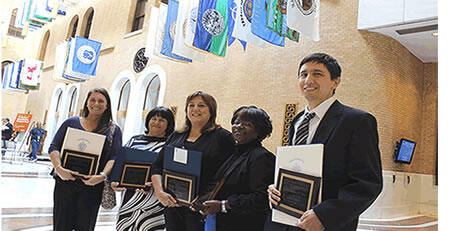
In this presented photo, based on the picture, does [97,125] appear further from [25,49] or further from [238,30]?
[25,49]

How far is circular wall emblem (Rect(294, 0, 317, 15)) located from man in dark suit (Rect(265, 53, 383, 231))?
17.9 feet

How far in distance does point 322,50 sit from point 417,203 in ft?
→ 17.0

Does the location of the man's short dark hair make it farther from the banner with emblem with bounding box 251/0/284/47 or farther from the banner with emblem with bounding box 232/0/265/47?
the banner with emblem with bounding box 232/0/265/47

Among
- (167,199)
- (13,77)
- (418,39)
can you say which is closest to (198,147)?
(167,199)

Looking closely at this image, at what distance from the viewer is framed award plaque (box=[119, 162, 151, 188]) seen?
9.53 ft

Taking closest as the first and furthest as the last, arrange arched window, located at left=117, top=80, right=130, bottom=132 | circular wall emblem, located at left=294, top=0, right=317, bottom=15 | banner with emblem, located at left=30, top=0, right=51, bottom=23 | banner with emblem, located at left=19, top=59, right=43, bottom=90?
circular wall emblem, located at left=294, top=0, right=317, bottom=15 < arched window, located at left=117, top=80, right=130, bottom=132 < banner with emblem, located at left=30, top=0, right=51, bottom=23 < banner with emblem, located at left=19, top=59, right=43, bottom=90

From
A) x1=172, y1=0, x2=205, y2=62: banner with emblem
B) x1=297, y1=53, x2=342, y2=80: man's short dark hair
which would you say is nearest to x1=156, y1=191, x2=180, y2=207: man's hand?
x1=297, y1=53, x2=342, y2=80: man's short dark hair

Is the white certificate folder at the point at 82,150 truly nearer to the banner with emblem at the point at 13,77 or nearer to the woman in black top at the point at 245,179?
the woman in black top at the point at 245,179

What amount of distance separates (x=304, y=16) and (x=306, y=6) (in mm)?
213

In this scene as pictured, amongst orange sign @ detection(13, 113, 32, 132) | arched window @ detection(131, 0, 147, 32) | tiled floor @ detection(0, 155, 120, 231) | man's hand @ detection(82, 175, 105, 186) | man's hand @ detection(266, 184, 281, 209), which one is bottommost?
tiled floor @ detection(0, 155, 120, 231)

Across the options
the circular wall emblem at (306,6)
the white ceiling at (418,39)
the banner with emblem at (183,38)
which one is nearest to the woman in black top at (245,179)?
the circular wall emblem at (306,6)

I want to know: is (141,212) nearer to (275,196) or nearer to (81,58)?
(275,196)

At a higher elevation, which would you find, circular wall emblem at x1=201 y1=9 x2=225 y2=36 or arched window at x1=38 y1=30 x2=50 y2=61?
arched window at x1=38 y1=30 x2=50 y2=61
